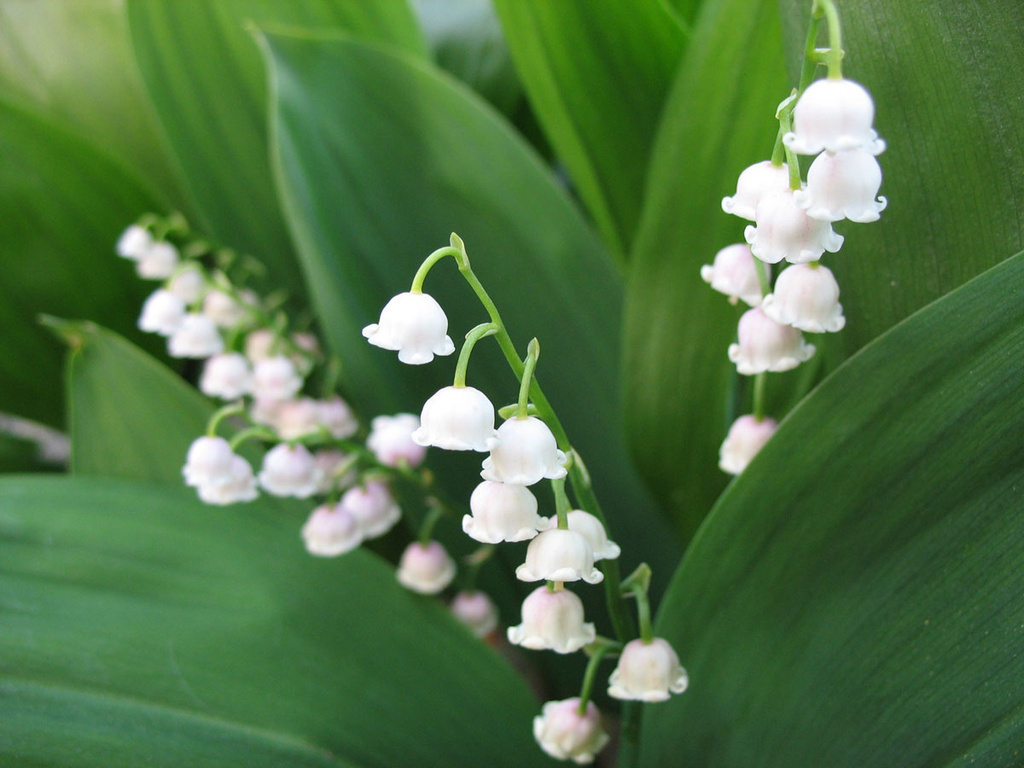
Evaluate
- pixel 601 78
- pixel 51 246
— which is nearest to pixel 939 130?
pixel 601 78

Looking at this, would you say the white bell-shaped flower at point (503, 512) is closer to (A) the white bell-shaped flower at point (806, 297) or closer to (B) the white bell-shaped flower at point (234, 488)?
(A) the white bell-shaped flower at point (806, 297)

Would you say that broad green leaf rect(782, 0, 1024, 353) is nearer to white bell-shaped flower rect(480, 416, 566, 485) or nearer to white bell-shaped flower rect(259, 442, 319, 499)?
white bell-shaped flower rect(480, 416, 566, 485)

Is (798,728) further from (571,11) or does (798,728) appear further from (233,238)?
(233,238)

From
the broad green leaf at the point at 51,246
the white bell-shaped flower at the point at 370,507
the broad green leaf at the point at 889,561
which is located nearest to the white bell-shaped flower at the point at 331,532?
the white bell-shaped flower at the point at 370,507

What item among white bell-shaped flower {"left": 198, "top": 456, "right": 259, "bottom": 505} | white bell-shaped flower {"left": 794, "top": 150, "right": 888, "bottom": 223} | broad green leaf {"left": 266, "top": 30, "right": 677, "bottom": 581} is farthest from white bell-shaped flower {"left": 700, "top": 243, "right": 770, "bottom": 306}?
white bell-shaped flower {"left": 198, "top": 456, "right": 259, "bottom": 505}

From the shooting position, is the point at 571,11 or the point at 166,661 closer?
the point at 166,661

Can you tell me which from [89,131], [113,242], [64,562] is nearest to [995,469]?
[64,562]

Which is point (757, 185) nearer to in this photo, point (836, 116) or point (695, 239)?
point (836, 116)

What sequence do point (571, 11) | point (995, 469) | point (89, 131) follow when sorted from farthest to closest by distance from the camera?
point (89, 131) → point (571, 11) → point (995, 469)
